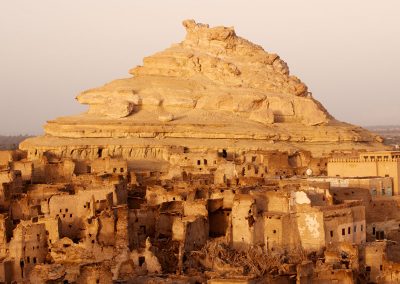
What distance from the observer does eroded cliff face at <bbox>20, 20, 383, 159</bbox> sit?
71625 millimetres

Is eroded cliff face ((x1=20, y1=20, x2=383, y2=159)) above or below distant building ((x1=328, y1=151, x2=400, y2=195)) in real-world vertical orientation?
above

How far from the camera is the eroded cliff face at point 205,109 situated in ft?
235

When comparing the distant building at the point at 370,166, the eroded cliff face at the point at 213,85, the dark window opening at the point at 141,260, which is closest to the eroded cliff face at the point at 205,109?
the eroded cliff face at the point at 213,85

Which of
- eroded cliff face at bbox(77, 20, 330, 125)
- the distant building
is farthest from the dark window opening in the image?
eroded cliff face at bbox(77, 20, 330, 125)

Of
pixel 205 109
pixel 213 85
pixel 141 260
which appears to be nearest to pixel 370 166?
pixel 141 260

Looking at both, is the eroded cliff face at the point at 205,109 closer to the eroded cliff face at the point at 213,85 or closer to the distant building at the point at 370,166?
the eroded cliff face at the point at 213,85

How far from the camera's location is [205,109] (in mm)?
77688

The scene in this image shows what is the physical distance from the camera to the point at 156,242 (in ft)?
121

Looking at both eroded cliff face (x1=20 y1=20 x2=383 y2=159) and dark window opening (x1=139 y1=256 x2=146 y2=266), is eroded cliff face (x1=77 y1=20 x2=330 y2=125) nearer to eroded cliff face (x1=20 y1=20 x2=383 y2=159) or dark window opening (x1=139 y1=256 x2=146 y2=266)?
eroded cliff face (x1=20 y1=20 x2=383 y2=159)

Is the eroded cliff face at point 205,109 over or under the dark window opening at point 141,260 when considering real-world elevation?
over

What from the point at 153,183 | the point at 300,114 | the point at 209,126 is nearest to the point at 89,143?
the point at 209,126

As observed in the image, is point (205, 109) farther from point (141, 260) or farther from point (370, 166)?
point (141, 260)

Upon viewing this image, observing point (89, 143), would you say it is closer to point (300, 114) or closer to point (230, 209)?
point (300, 114)

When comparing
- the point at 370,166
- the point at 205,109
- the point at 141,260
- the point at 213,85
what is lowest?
the point at 141,260
